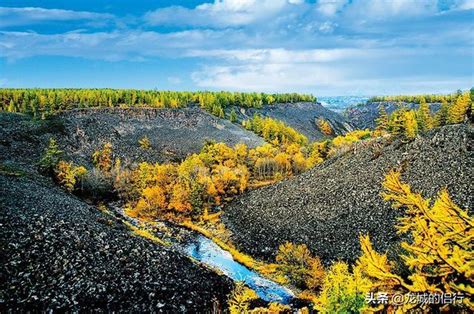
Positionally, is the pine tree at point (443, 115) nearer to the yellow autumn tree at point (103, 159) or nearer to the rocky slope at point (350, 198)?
the rocky slope at point (350, 198)

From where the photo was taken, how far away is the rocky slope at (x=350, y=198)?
68.9 m

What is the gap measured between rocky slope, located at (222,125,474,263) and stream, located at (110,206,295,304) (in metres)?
5.42

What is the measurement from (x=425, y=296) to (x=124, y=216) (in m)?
87.3

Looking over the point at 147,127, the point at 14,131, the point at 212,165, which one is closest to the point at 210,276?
the point at 212,165

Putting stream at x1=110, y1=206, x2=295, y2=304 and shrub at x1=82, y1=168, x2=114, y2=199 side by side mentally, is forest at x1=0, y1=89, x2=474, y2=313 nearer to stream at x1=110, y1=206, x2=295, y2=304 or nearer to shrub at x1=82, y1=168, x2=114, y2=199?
shrub at x1=82, y1=168, x2=114, y2=199

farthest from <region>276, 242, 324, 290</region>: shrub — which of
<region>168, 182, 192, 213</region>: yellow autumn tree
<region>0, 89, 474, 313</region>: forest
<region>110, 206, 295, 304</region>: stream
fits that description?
<region>168, 182, 192, 213</region>: yellow autumn tree

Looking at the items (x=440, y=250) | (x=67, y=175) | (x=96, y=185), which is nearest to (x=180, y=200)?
(x=96, y=185)

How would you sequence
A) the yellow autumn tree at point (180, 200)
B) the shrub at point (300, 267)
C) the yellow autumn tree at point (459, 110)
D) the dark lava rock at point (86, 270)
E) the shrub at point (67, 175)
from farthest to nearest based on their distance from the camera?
the yellow autumn tree at point (459, 110) → the shrub at point (67, 175) → the yellow autumn tree at point (180, 200) → the shrub at point (300, 267) → the dark lava rock at point (86, 270)

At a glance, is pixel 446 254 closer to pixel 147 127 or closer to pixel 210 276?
pixel 210 276

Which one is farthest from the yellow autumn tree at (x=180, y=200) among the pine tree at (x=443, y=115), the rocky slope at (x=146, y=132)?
the pine tree at (x=443, y=115)

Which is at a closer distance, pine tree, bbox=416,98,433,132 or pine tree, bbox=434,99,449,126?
pine tree, bbox=434,99,449,126

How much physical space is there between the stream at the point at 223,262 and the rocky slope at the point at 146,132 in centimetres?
5294

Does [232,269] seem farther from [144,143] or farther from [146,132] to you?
[146,132]

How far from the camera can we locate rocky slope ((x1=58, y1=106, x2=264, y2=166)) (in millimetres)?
140663
